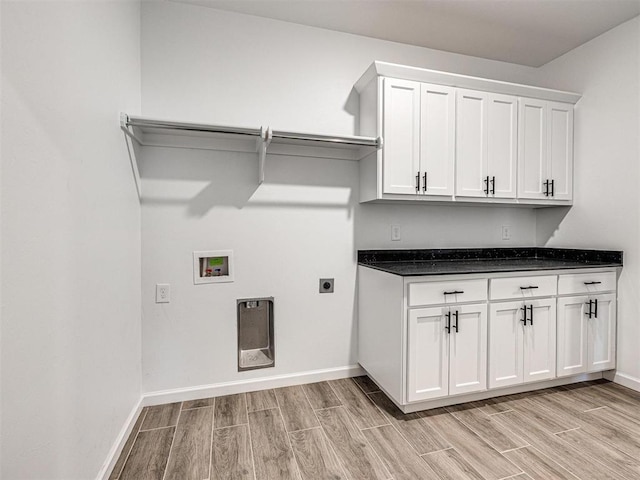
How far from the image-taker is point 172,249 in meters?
2.18

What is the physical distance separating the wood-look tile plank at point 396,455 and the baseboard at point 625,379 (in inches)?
73.5

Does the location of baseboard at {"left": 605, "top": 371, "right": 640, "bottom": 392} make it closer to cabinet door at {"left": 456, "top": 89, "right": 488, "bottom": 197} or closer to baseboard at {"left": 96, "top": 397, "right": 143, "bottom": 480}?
cabinet door at {"left": 456, "top": 89, "right": 488, "bottom": 197}

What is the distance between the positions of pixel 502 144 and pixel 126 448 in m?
3.12

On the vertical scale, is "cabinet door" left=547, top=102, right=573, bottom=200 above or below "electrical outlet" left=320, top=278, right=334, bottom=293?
above

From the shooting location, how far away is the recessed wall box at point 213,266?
7.32ft

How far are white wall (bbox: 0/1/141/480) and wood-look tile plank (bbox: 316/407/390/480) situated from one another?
3.60ft

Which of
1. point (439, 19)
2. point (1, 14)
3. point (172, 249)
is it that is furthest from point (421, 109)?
point (1, 14)

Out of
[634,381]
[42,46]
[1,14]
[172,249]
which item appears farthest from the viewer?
[634,381]

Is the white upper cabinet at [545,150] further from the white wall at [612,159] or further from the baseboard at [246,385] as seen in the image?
the baseboard at [246,385]

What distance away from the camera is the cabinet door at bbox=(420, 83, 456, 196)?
2301 millimetres

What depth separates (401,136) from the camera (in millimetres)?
2258

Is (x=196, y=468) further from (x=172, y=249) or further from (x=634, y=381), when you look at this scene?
(x=634, y=381)

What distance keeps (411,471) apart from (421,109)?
2154 millimetres

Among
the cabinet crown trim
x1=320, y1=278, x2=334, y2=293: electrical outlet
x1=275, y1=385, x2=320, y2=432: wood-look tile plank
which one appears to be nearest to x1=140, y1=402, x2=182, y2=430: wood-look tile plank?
x1=275, y1=385, x2=320, y2=432: wood-look tile plank
